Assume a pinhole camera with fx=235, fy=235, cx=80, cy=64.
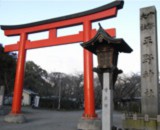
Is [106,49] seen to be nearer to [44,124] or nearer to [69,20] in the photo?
[69,20]

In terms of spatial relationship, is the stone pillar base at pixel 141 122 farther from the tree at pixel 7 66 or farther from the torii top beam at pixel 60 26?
the tree at pixel 7 66

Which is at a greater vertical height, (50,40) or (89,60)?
(50,40)

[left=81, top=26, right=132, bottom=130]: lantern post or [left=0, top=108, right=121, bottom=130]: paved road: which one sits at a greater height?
[left=81, top=26, right=132, bottom=130]: lantern post

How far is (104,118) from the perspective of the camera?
791 centimetres

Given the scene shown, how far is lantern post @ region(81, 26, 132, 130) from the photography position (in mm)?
7949

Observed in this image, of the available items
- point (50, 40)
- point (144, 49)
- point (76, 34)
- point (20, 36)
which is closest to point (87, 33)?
point (76, 34)

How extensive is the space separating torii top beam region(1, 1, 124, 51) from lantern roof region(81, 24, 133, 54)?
5.96 meters

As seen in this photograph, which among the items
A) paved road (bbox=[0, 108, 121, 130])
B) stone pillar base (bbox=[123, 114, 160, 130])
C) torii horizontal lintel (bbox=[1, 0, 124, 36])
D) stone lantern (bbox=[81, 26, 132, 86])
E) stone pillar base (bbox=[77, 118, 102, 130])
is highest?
torii horizontal lintel (bbox=[1, 0, 124, 36])

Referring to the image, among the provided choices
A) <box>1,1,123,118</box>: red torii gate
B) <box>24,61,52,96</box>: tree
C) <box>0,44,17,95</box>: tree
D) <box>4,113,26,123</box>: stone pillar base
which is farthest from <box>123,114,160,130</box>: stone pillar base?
<box>24,61,52,96</box>: tree

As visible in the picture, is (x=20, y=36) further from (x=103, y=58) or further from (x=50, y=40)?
(x=103, y=58)

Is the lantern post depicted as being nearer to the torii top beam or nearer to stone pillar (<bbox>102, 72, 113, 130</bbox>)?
stone pillar (<bbox>102, 72, 113, 130</bbox>)

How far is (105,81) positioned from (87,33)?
7477 millimetres

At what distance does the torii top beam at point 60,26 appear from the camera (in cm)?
1463

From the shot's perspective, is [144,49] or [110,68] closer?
[110,68]
